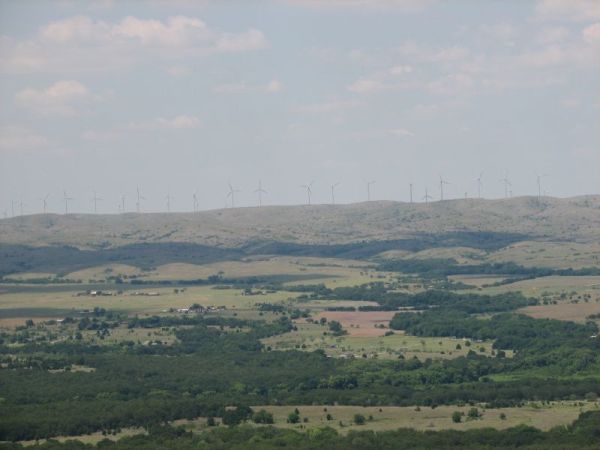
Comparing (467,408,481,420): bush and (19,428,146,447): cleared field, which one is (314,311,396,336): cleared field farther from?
(19,428,146,447): cleared field

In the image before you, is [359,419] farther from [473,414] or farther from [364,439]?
[364,439]

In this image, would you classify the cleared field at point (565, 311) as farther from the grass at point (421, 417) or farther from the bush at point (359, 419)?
the bush at point (359, 419)

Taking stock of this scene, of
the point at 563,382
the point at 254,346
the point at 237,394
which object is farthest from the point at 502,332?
the point at 237,394

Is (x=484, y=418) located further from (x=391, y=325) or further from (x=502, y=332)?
(x=391, y=325)

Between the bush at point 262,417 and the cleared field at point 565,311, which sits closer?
the bush at point 262,417

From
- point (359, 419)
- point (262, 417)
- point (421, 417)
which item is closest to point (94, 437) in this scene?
point (262, 417)

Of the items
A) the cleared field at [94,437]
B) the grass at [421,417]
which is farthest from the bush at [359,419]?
the cleared field at [94,437]
